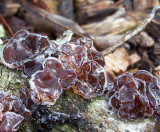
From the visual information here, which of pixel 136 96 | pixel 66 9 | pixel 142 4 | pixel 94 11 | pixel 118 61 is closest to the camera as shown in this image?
pixel 136 96

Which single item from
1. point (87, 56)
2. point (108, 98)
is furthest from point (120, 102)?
point (87, 56)

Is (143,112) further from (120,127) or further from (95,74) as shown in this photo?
(95,74)

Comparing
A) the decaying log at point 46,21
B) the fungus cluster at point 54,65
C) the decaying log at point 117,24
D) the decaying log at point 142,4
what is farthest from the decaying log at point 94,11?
the fungus cluster at point 54,65

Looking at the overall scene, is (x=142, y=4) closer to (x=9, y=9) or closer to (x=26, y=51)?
(x=9, y=9)

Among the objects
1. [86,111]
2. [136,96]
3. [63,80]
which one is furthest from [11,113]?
[136,96]

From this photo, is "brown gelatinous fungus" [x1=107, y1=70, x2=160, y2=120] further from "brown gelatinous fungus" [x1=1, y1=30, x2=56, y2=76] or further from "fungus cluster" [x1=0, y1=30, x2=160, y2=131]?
"brown gelatinous fungus" [x1=1, y1=30, x2=56, y2=76]

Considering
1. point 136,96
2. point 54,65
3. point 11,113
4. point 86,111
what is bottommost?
point 86,111

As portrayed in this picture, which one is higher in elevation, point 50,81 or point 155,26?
point 50,81
